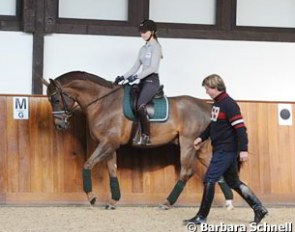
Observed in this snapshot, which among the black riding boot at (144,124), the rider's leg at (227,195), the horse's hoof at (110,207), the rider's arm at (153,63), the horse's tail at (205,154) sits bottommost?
the horse's hoof at (110,207)

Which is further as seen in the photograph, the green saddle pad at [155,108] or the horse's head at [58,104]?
the green saddle pad at [155,108]

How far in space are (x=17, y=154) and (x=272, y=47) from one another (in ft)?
11.6

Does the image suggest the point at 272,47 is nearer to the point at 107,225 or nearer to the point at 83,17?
the point at 83,17

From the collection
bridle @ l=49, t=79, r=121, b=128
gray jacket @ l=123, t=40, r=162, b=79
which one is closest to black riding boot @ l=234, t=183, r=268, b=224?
gray jacket @ l=123, t=40, r=162, b=79

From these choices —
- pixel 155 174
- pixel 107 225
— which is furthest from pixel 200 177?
pixel 107 225

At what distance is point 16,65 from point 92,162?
1.95 metres

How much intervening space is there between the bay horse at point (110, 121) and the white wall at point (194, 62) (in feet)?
3.75

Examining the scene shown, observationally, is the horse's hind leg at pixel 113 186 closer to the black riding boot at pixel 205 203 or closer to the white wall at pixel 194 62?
the black riding boot at pixel 205 203

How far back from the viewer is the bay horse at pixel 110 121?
6.98 metres

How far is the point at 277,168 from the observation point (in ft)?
25.1

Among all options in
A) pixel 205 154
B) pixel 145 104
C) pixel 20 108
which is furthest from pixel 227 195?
pixel 20 108

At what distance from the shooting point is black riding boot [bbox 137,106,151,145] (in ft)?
22.9

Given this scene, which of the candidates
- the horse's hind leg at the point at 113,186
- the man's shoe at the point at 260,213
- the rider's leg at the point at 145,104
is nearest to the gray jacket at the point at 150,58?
the rider's leg at the point at 145,104

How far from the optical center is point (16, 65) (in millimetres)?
8164
